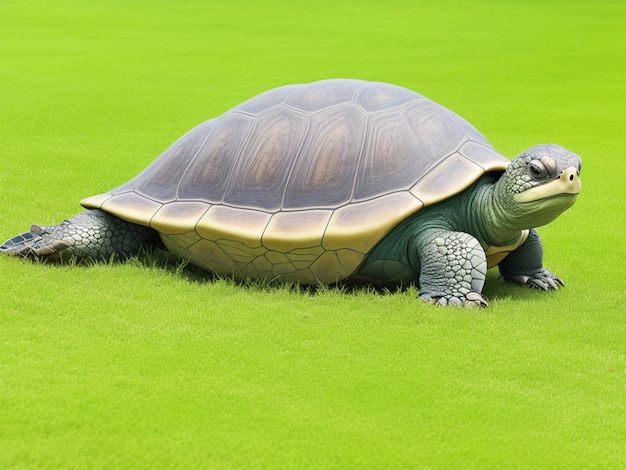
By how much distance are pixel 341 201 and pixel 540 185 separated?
1.05 meters

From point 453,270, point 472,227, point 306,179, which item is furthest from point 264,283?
point 472,227

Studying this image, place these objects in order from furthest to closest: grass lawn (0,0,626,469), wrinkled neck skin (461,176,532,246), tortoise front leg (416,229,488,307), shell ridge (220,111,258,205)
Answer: shell ridge (220,111,258,205) → wrinkled neck skin (461,176,532,246) → tortoise front leg (416,229,488,307) → grass lawn (0,0,626,469)

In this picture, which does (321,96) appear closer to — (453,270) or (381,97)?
(381,97)

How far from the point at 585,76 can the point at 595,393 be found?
11065mm

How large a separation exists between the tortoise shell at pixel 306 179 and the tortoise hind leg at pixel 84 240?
120 millimetres

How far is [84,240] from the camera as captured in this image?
17.1 ft

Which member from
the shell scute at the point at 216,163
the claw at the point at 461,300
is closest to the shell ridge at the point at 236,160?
the shell scute at the point at 216,163

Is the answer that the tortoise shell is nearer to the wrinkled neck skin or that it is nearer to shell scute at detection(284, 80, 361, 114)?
shell scute at detection(284, 80, 361, 114)

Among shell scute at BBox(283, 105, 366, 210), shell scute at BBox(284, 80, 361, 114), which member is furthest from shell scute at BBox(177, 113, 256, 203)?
shell scute at BBox(283, 105, 366, 210)

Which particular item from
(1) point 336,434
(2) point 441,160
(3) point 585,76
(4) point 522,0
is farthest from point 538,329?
(4) point 522,0

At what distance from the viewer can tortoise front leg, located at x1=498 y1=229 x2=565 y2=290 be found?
5223mm

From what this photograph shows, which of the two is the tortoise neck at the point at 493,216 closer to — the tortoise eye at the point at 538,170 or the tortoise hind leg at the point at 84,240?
the tortoise eye at the point at 538,170

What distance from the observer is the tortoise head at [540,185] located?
451cm

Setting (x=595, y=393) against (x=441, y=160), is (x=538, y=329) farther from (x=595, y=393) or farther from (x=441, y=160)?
(x=441, y=160)
